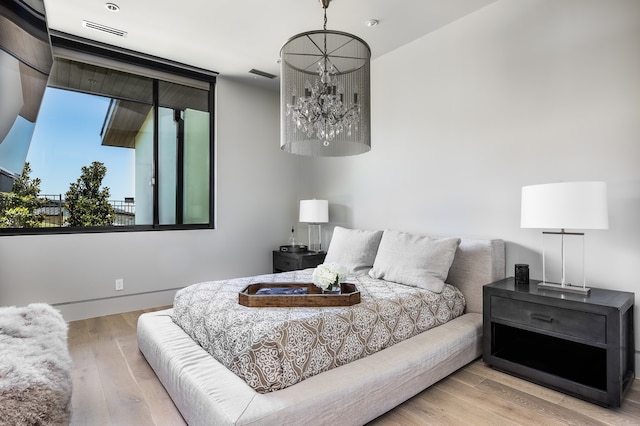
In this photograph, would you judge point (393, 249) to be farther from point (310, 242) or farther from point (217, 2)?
point (217, 2)

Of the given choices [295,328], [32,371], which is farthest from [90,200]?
[295,328]

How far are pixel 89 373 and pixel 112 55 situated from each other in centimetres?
313

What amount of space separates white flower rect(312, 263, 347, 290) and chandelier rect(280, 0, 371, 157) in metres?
0.87

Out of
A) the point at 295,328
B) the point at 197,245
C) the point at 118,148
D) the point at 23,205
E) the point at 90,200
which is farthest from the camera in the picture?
the point at 197,245

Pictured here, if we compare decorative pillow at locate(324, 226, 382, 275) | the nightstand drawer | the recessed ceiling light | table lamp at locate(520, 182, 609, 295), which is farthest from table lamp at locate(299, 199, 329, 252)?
the recessed ceiling light

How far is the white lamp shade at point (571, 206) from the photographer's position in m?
1.92

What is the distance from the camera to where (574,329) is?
1915 millimetres

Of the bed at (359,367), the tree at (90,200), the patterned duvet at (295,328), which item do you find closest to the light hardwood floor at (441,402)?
the bed at (359,367)

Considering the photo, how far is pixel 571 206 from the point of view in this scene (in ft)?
6.43

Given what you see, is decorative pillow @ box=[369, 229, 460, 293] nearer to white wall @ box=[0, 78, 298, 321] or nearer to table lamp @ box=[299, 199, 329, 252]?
table lamp @ box=[299, 199, 329, 252]

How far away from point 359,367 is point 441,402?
1.90ft

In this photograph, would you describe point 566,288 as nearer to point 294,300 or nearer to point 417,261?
point 417,261

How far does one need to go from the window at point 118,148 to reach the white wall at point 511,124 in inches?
87.5

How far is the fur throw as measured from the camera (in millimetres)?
1039
